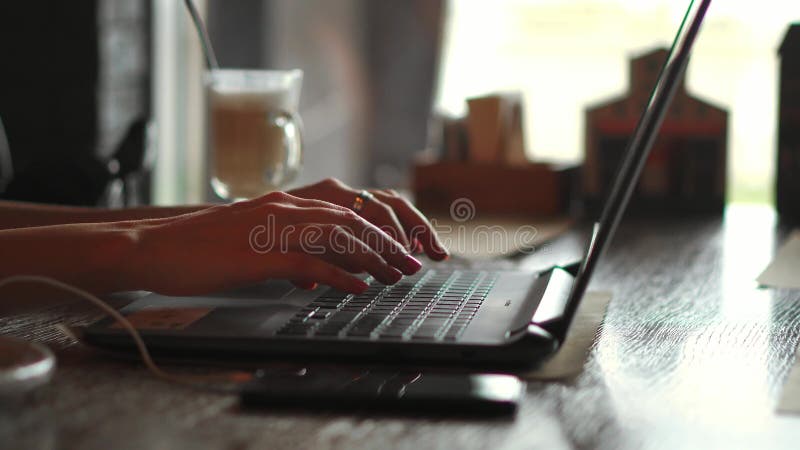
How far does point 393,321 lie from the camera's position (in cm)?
68

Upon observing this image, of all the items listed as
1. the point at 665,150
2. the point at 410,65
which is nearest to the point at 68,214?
the point at 665,150

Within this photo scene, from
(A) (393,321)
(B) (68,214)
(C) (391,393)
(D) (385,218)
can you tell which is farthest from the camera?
(B) (68,214)

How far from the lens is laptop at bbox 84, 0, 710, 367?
609 millimetres

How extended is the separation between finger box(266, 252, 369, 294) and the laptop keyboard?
21mm

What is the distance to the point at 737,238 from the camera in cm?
145

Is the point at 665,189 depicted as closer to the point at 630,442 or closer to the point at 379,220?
the point at 379,220

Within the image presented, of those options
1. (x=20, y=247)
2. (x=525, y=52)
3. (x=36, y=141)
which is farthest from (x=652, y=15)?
(x=20, y=247)

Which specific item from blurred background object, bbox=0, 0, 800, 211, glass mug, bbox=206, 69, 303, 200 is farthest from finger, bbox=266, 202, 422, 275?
blurred background object, bbox=0, 0, 800, 211

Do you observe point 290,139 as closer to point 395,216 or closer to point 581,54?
point 395,216

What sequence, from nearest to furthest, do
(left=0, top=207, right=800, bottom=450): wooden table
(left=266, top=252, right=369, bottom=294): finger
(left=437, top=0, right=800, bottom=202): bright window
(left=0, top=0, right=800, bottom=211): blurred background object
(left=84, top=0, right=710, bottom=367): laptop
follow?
(left=0, top=207, right=800, bottom=450): wooden table, (left=84, top=0, right=710, bottom=367): laptop, (left=266, top=252, right=369, bottom=294): finger, (left=0, top=0, right=800, bottom=211): blurred background object, (left=437, top=0, right=800, bottom=202): bright window

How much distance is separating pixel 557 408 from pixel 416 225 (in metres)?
0.40

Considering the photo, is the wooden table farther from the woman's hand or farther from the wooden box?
the wooden box

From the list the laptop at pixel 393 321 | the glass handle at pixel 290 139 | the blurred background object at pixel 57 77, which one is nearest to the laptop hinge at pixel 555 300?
the laptop at pixel 393 321

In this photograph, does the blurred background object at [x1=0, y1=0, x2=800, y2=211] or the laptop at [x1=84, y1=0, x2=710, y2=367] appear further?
the blurred background object at [x1=0, y1=0, x2=800, y2=211]
